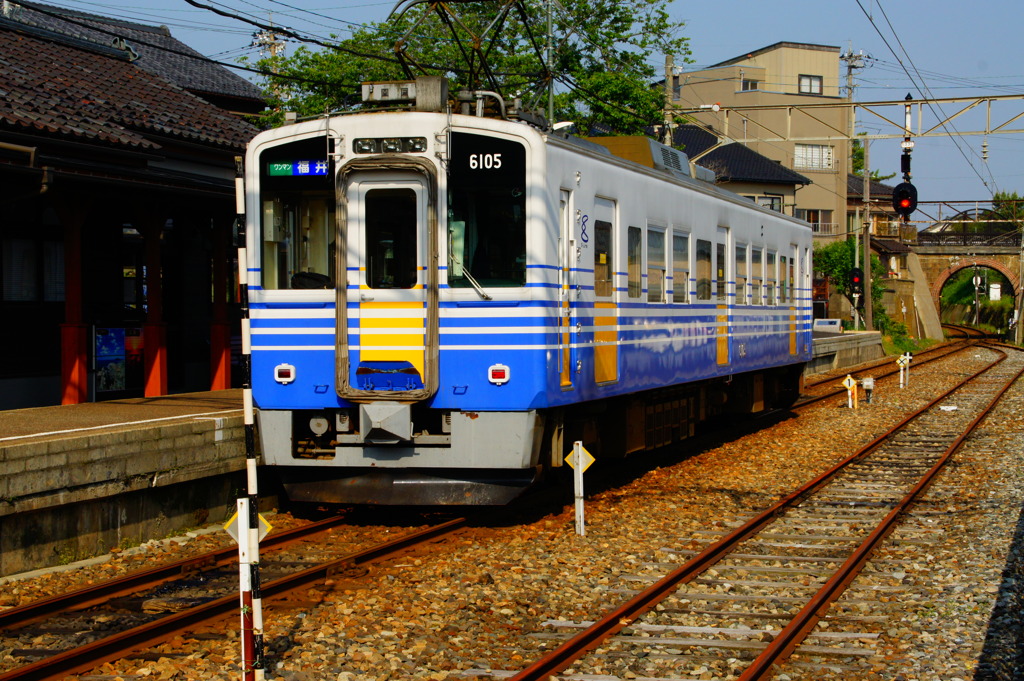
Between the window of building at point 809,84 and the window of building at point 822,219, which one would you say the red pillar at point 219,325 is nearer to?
the window of building at point 822,219

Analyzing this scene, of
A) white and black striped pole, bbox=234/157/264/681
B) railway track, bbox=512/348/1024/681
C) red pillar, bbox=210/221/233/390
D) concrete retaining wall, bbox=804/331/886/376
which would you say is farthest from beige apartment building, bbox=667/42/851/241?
white and black striped pole, bbox=234/157/264/681

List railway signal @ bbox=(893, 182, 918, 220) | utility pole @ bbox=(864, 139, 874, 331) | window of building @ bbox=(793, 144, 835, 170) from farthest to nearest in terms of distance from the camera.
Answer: window of building @ bbox=(793, 144, 835, 170), utility pole @ bbox=(864, 139, 874, 331), railway signal @ bbox=(893, 182, 918, 220)

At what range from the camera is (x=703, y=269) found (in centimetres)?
1364

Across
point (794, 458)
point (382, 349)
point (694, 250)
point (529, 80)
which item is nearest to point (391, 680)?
point (382, 349)

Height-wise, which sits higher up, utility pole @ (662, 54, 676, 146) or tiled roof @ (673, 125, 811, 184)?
tiled roof @ (673, 125, 811, 184)

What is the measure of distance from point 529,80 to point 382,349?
2417 cm

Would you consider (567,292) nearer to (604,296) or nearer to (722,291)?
(604,296)

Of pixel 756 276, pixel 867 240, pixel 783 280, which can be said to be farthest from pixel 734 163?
pixel 756 276

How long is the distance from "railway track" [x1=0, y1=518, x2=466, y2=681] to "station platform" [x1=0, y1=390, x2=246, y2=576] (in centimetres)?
92

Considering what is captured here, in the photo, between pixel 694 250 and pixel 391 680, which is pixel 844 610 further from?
pixel 694 250

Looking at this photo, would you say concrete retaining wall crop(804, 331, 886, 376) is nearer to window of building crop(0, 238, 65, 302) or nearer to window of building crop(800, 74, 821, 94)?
window of building crop(0, 238, 65, 302)

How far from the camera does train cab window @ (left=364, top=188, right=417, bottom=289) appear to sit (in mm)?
9195

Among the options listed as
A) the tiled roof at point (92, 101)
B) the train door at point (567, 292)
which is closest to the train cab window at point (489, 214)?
the train door at point (567, 292)

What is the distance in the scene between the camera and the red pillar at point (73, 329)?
12.5 metres
